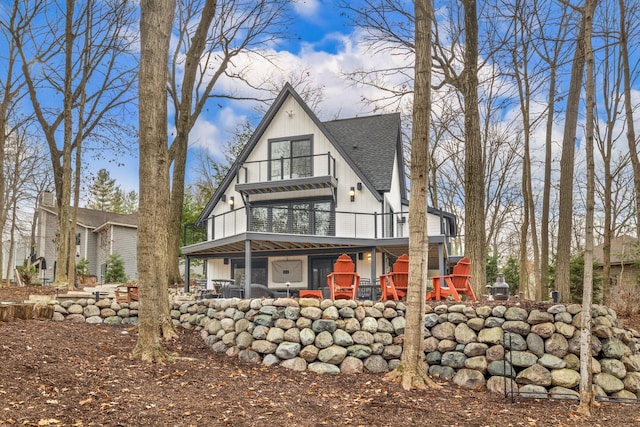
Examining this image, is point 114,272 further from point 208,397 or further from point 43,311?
point 208,397

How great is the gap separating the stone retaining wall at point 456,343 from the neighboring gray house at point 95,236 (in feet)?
71.3

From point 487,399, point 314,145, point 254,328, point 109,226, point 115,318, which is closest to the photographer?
point 487,399

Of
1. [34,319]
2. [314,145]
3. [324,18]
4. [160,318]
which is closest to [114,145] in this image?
[314,145]

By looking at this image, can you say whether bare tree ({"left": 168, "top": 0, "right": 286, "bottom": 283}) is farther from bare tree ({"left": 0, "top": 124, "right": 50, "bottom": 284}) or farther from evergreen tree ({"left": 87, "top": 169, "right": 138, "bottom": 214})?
evergreen tree ({"left": 87, "top": 169, "right": 138, "bottom": 214})

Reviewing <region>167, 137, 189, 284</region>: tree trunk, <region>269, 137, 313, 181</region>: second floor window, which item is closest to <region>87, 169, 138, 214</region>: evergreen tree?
<region>167, 137, 189, 284</region>: tree trunk

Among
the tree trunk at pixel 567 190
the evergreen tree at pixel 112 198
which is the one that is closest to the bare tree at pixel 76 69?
the tree trunk at pixel 567 190

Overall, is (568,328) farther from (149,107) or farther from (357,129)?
(357,129)

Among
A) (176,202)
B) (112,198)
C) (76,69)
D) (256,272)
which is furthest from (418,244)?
(112,198)

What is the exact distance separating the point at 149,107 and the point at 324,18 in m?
9.79

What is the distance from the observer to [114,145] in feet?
60.8

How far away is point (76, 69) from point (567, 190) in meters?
16.4

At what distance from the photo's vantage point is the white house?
15570 mm

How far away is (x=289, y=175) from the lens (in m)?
16.6

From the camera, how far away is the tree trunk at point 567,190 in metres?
11.2
